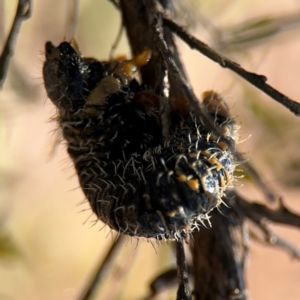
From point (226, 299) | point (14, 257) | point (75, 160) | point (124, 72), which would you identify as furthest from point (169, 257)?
point (124, 72)

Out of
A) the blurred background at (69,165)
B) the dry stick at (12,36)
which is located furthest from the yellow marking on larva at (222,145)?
the blurred background at (69,165)

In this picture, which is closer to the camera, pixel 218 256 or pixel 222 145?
pixel 222 145

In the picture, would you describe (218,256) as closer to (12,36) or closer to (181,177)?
(181,177)

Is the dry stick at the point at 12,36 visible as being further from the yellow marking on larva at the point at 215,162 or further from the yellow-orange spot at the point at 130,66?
the yellow marking on larva at the point at 215,162

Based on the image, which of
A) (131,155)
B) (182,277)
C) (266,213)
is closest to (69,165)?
(131,155)

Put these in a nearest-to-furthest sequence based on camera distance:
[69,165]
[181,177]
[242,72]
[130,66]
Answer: [242,72]
[181,177]
[130,66]
[69,165]

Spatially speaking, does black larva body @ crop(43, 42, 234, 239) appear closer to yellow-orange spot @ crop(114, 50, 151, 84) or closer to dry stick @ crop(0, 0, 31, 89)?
yellow-orange spot @ crop(114, 50, 151, 84)

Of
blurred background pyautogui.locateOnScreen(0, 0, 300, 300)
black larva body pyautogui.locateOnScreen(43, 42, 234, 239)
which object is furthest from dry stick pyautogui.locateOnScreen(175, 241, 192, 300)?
blurred background pyautogui.locateOnScreen(0, 0, 300, 300)
